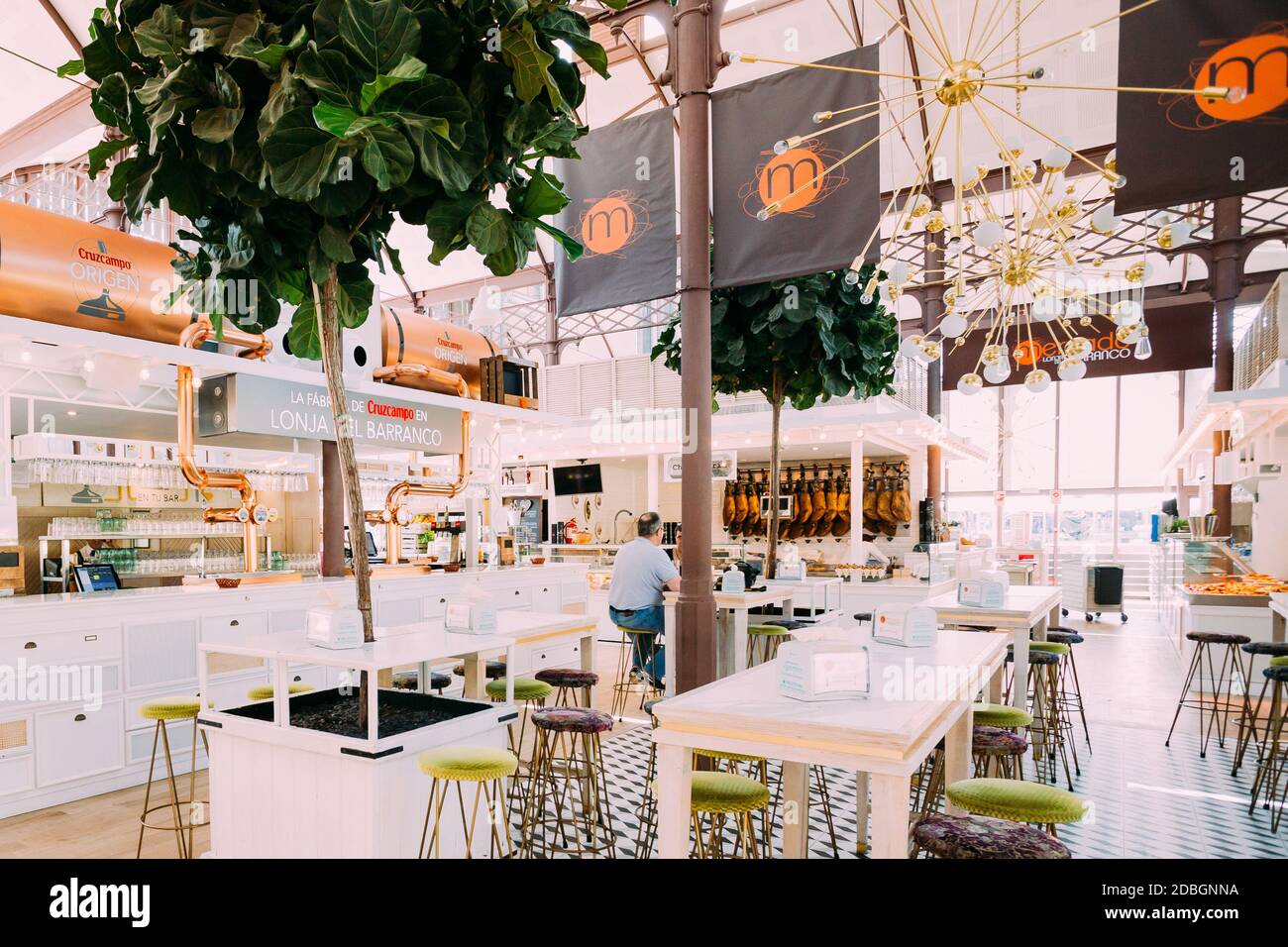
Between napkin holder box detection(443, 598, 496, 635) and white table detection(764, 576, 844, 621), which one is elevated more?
napkin holder box detection(443, 598, 496, 635)

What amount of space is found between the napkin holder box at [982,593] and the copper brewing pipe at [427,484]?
457cm

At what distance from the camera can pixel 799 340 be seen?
568 centimetres

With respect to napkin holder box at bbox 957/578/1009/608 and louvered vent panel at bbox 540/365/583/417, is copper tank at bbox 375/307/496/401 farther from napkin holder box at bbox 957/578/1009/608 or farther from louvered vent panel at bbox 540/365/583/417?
louvered vent panel at bbox 540/365/583/417

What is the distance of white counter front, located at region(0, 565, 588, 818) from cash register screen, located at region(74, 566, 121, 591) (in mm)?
2067

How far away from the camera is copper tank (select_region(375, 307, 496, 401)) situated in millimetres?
6914

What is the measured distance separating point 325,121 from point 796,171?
9.50 ft

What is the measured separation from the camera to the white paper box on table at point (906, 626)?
138 inches

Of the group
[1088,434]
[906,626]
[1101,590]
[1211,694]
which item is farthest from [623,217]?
[1088,434]

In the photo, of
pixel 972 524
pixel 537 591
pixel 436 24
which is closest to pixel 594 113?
pixel 537 591

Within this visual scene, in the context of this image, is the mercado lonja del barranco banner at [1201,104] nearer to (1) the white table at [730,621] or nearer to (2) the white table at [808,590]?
(1) the white table at [730,621]

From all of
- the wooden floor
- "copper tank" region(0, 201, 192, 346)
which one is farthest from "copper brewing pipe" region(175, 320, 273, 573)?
the wooden floor

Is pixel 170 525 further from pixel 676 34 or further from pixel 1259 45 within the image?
pixel 1259 45

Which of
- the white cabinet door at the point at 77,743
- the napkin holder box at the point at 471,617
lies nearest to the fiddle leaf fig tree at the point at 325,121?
the napkin holder box at the point at 471,617

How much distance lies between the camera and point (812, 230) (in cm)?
425
